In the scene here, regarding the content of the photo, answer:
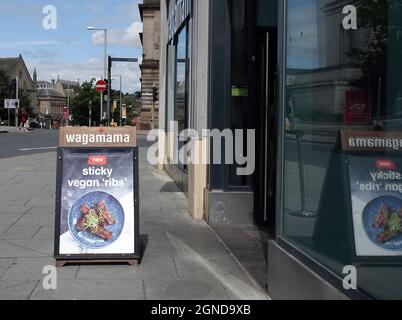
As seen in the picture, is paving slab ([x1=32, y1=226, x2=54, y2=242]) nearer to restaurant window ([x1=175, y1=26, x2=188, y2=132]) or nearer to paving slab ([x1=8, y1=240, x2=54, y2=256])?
paving slab ([x1=8, y1=240, x2=54, y2=256])

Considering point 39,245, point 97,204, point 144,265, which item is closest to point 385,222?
point 144,265

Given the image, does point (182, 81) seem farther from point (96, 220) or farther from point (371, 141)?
point (371, 141)

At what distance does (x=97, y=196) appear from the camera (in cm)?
597

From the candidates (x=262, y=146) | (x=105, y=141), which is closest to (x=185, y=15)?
(x=262, y=146)

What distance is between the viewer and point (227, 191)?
333 inches

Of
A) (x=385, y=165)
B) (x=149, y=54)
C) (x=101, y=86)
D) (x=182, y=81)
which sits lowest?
(x=385, y=165)

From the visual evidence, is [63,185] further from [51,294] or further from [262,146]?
[262,146]

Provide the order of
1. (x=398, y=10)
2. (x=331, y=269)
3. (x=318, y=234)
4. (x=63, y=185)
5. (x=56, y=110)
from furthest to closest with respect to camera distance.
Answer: (x=56, y=110) < (x=63, y=185) < (x=318, y=234) < (x=331, y=269) < (x=398, y=10)

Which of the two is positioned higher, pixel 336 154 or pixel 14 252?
pixel 336 154

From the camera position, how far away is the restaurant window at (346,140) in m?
3.46

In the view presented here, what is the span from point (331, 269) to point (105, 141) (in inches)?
114

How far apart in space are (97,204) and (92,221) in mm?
173

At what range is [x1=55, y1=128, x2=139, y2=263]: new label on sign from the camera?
590 cm

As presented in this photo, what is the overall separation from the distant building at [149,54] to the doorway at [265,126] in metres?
38.4
